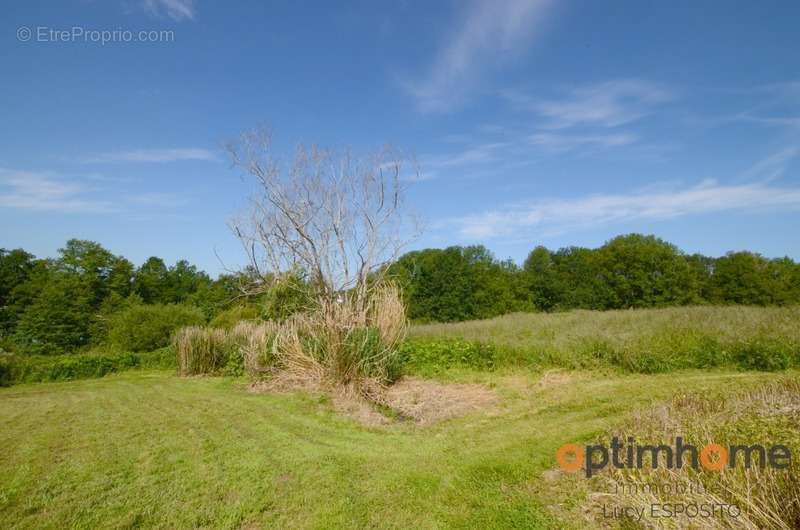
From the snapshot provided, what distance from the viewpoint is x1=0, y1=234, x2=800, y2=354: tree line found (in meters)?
25.0

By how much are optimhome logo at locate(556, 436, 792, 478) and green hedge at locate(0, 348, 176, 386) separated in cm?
1477

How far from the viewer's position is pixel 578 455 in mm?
3709

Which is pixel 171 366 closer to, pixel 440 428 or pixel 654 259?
pixel 440 428

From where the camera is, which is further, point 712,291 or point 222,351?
point 712,291

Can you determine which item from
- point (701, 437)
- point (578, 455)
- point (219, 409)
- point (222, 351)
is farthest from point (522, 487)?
point (222, 351)

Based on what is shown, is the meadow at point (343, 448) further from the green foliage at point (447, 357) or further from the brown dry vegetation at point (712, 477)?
the green foliage at point (447, 357)

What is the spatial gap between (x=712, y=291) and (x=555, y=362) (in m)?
31.9

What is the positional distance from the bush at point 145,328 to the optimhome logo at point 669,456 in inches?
751

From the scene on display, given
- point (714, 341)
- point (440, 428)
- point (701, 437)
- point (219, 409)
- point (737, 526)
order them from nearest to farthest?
1. point (737, 526)
2. point (701, 437)
3. point (440, 428)
4. point (219, 409)
5. point (714, 341)

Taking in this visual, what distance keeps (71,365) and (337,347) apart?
12.2 m

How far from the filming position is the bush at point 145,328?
18.7 metres

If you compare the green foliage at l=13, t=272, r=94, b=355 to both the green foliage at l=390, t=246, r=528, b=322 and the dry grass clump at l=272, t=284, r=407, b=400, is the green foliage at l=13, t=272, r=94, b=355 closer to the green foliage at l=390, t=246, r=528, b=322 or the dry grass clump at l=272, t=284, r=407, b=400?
Answer: the dry grass clump at l=272, t=284, r=407, b=400

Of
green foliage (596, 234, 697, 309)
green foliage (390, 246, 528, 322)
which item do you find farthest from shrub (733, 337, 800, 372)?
green foliage (596, 234, 697, 309)

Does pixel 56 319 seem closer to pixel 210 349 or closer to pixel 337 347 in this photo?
pixel 210 349
